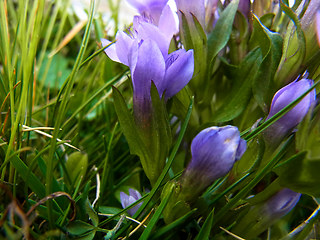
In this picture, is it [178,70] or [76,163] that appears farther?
[76,163]

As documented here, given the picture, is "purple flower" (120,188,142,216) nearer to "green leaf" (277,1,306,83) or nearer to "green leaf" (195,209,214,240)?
"green leaf" (195,209,214,240)

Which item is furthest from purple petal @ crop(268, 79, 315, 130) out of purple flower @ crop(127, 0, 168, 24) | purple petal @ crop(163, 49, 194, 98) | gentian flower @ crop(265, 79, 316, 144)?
purple flower @ crop(127, 0, 168, 24)

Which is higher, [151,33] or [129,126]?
[151,33]

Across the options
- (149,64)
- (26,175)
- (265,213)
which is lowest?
(265,213)

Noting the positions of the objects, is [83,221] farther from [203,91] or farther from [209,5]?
[209,5]

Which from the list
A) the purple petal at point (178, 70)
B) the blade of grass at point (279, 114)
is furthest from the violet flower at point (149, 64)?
the blade of grass at point (279, 114)

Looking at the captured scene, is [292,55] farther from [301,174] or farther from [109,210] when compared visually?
[109,210]

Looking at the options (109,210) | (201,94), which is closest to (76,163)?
(109,210)
